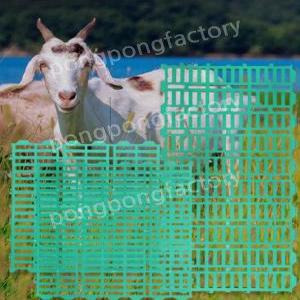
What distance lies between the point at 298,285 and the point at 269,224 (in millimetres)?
331

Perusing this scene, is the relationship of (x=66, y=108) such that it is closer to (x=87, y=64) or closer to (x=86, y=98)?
(x=87, y=64)

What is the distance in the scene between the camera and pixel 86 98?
6.79 metres

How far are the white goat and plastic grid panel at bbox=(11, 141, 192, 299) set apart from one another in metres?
1.49

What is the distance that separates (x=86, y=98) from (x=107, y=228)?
2.35 metres

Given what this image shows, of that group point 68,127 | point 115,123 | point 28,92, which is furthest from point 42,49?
point 28,92

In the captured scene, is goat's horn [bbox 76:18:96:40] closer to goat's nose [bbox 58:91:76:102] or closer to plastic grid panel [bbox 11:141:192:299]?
goat's nose [bbox 58:91:76:102]

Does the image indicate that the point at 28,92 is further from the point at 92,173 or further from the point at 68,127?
the point at 92,173

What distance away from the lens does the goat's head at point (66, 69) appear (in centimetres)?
600

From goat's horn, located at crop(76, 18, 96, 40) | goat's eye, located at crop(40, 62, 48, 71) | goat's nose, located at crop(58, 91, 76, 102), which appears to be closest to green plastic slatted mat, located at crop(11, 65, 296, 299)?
goat's nose, located at crop(58, 91, 76, 102)

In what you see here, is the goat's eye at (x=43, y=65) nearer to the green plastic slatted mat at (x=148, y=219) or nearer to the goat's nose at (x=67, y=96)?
the goat's nose at (x=67, y=96)

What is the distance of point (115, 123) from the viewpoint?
696cm

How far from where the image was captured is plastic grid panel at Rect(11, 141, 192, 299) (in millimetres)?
4500


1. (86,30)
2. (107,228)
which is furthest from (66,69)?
(107,228)

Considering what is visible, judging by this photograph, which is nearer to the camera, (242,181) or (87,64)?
(242,181)
